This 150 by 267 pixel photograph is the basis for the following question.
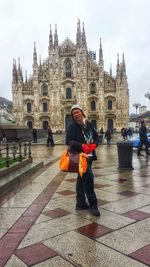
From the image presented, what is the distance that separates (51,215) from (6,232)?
85 cm

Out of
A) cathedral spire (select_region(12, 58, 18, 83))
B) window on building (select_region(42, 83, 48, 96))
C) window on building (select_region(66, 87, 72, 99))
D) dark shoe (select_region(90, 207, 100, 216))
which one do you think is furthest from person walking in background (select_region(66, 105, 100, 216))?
cathedral spire (select_region(12, 58, 18, 83))

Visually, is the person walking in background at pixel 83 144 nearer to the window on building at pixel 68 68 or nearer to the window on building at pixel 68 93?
the window on building at pixel 68 93

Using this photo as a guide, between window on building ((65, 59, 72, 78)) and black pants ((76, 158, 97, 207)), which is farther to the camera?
window on building ((65, 59, 72, 78))

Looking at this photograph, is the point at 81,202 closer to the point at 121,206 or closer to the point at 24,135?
the point at 121,206

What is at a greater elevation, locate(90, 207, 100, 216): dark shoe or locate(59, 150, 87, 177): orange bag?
locate(59, 150, 87, 177): orange bag

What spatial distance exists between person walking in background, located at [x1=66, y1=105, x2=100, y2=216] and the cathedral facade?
5522 cm

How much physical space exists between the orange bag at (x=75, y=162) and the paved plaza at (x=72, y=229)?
0.72 m

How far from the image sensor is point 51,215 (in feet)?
14.3

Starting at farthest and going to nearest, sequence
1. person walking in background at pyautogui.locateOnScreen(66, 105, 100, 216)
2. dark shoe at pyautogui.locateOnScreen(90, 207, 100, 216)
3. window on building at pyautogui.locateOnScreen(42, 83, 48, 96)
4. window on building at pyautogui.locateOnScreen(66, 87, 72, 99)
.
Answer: window on building at pyautogui.locateOnScreen(42, 83, 48, 96)
window on building at pyautogui.locateOnScreen(66, 87, 72, 99)
person walking in background at pyautogui.locateOnScreen(66, 105, 100, 216)
dark shoe at pyautogui.locateOnScreen(90, 207, 100, 216)

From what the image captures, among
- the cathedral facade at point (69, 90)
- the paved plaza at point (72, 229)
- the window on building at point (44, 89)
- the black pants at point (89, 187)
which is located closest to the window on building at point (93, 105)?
the cathedral facade at point (69, 90)

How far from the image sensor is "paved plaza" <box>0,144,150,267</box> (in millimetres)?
2943

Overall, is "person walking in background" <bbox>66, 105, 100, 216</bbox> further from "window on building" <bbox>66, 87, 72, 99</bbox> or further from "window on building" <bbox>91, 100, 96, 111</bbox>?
"window on building" <bbox>66, 87, 72, 99</bbox>

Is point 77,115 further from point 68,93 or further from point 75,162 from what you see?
point 68,93

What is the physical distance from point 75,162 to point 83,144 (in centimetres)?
31
